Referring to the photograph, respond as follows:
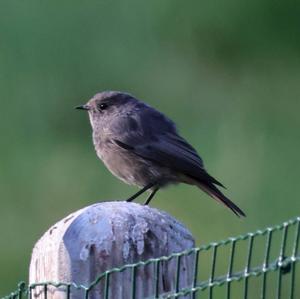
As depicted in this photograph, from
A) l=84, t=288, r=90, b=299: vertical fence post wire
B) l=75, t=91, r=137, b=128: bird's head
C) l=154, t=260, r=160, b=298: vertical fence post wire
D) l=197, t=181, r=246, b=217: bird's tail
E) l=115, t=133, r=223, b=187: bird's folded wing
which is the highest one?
l=75, t=91, r=137, b=128: bird's head

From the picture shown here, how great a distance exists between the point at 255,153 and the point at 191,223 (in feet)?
3.07

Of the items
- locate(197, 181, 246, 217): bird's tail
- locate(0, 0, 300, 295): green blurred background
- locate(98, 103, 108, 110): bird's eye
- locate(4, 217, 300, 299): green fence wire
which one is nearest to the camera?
locate(4, 217, 300, 299): green fence wire

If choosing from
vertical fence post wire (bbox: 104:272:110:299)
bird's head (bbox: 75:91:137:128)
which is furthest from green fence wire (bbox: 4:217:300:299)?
bird's head (bbox: 75:91:137:128)

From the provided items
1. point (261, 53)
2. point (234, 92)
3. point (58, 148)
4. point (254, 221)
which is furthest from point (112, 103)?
point (261, 53)

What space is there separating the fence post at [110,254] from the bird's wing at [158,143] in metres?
3.37

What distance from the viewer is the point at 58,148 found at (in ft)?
35.0

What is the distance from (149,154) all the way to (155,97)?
3327 mm

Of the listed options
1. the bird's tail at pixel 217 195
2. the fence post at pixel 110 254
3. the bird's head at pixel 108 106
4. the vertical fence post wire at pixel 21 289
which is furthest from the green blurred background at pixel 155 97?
the fence post at pixel 110 254

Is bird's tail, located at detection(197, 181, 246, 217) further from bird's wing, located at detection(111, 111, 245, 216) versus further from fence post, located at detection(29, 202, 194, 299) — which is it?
fence post, located at detection(29, 202, 194, 299)

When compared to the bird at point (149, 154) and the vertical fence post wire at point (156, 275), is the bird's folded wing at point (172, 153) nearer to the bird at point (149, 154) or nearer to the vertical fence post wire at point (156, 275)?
the bird at point (149, 154)

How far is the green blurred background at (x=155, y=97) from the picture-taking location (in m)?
9.64

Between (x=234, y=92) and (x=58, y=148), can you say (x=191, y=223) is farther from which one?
(x=234, y=92)

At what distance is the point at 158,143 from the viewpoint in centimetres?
836

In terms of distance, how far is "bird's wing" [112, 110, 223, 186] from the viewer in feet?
26.7
